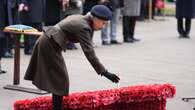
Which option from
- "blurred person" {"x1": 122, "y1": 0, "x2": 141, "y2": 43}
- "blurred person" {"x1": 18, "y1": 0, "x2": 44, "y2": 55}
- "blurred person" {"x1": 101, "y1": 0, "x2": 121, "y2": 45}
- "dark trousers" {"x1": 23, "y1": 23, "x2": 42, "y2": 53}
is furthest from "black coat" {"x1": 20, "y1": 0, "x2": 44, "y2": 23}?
"blurred person" {"x1": 122, "y1": 0, "x2": 141, "y2": 43}

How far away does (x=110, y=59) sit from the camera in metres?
13.2

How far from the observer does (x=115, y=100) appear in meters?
7.34

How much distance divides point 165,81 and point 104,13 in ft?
13.3

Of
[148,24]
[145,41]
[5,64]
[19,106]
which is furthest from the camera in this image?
[148,24]

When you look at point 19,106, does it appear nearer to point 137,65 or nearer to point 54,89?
point 54,89

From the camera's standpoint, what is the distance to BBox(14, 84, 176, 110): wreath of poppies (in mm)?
7277

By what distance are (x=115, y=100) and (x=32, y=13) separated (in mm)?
6241

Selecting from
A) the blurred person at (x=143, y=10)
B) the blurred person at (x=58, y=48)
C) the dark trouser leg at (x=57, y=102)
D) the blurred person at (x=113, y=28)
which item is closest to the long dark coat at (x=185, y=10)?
the blurred person at (x=113, y=28)

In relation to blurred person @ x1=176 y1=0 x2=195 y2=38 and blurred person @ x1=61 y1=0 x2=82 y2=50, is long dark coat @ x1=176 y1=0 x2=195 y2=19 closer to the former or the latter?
blurred person @ x1=176 y1=0 x2=195 y2=38

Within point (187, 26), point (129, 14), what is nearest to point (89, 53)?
point (129, 14)

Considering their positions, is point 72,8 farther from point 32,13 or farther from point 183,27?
point 183,27

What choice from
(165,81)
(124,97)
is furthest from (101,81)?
(124,97)

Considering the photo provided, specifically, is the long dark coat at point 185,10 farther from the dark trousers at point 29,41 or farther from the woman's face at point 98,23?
the woman's face at point 98,23

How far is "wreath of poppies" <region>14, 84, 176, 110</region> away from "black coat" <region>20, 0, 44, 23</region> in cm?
590
